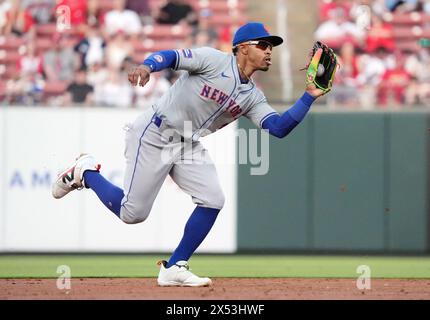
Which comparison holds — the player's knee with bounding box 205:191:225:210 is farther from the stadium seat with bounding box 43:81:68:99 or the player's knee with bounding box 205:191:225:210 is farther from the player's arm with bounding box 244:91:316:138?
the stadium seat with bounding box 43:81:68:99

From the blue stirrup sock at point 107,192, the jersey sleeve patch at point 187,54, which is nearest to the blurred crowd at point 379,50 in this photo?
the blue stirrup sock at point 107,192

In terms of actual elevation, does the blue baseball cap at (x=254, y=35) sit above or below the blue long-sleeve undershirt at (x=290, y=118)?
above

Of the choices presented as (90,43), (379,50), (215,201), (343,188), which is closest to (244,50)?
(215,201)

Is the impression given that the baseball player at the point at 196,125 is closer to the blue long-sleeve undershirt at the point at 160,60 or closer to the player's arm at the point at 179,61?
the player's arm at the point at 179,61

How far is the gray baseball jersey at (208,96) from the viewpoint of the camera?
22.8 ft

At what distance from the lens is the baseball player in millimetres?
6953

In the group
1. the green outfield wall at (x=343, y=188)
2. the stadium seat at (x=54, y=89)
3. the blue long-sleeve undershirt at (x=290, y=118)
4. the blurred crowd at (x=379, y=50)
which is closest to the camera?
the blue long-sleeve undershirt at (x=290, y=118)

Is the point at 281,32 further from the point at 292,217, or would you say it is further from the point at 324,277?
the point at 324,277

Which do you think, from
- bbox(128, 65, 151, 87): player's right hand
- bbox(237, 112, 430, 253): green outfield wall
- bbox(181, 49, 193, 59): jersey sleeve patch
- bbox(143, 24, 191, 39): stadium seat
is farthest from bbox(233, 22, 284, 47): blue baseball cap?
bbox(143, 24, 191, 39): stadium seat

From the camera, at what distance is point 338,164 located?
12047mm

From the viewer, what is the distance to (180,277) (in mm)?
7109

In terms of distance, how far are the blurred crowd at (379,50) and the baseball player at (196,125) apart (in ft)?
17.4

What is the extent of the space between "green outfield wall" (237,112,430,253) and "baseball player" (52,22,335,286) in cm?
482

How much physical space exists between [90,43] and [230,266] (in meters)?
4.37
